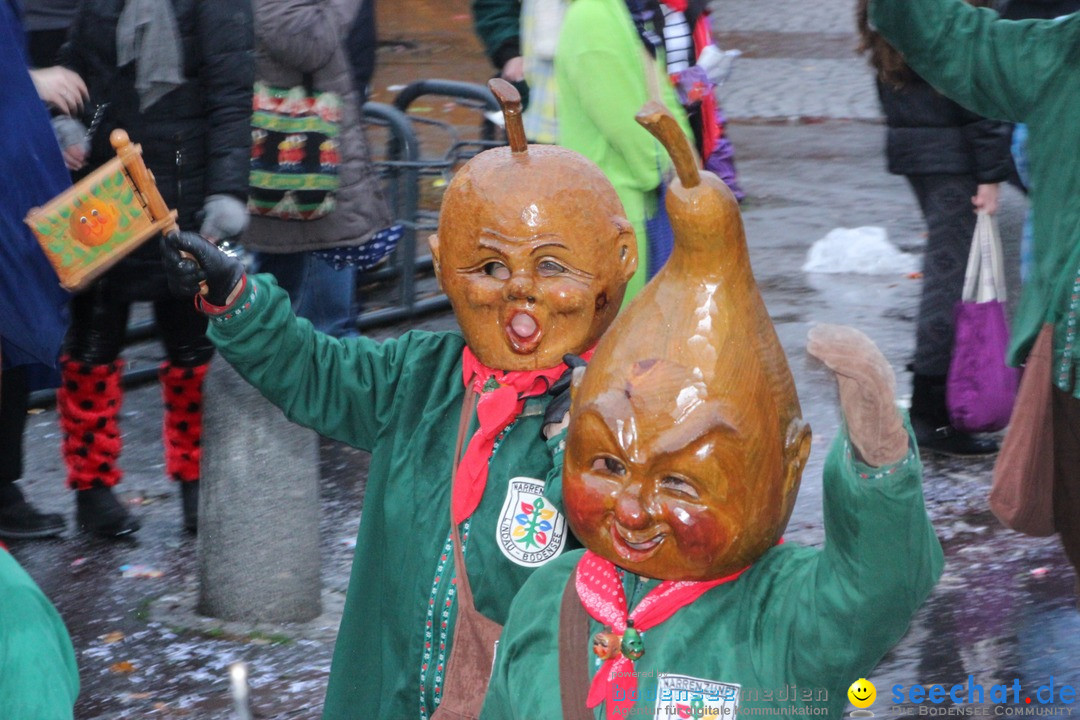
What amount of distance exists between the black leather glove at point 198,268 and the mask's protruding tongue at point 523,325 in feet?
1.84

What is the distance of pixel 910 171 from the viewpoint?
566 centimetres

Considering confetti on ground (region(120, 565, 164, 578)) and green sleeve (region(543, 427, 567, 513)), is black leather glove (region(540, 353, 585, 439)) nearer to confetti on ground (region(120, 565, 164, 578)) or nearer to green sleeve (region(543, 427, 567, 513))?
green sleeve (region(543, 427, 567, 513))

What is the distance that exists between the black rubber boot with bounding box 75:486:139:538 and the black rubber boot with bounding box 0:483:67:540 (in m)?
0.11

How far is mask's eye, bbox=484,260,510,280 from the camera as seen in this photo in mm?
3059

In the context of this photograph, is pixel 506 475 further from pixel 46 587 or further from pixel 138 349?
pixel 138 349

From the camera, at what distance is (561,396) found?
9.93 ft

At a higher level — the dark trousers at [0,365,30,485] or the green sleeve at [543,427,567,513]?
the green sleeve at [543,427,567,513]

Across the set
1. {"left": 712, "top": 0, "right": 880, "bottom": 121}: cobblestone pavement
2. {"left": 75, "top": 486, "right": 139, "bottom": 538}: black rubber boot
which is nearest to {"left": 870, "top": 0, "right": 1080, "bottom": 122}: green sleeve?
{"left": 75, "top": 486, "right": 139, "bottom": 538}: black rubber boot

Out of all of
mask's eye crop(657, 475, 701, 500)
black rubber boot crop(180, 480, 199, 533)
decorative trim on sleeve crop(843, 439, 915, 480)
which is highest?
decorative trim on sleeve crop(843, 439, 915, 480)

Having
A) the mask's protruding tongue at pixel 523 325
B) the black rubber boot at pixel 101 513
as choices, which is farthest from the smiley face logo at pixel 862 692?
the black rubber boot at pixel 101 513

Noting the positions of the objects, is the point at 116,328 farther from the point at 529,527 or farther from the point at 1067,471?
the point at 1067,471

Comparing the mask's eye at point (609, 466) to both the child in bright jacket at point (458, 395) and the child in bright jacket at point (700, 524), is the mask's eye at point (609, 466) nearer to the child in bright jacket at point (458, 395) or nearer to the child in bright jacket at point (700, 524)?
the child in bright jacket at point (700, 524)

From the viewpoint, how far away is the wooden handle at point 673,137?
233 centimetres

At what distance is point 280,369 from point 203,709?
1.75 metres
